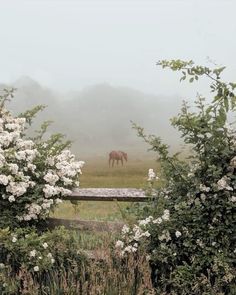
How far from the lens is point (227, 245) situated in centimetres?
561

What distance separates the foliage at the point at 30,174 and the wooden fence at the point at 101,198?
0.54 ft

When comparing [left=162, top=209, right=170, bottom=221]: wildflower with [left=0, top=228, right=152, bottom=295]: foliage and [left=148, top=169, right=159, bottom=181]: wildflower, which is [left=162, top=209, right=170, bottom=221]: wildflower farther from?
[left=148, top=169, right=159, bottom=181]: wildflower

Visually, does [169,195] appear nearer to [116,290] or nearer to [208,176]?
[208,176]

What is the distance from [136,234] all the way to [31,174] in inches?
61.1

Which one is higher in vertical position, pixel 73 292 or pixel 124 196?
pixel 124 196

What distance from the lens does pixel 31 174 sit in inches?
271

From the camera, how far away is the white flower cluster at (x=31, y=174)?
6582 mm

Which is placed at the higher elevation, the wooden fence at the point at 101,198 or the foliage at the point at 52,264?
the wooden fence at the point at 101,198

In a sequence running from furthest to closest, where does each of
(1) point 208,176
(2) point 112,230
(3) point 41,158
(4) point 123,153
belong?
1. (4) point 123,153
2. (3) point 41,158
3. (2) point 112,230
4. (1) point 208,176

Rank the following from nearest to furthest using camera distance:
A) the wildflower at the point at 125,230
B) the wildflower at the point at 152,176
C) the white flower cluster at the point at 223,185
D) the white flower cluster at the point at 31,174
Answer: the white flower cluster at the point at 223,185 → the wildflower at the point at 125,230 → the wildflower at the point at 152,176 → the white flower cluster at the point at 31,174

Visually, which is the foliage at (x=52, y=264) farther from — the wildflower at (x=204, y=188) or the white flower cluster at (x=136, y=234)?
the wildflower at (x=204, y=188)

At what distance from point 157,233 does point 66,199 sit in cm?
158

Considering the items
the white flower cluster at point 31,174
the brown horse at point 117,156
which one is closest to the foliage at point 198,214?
the white flower cluster at point 31,174

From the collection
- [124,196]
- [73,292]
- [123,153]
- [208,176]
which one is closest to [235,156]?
[208,176]
